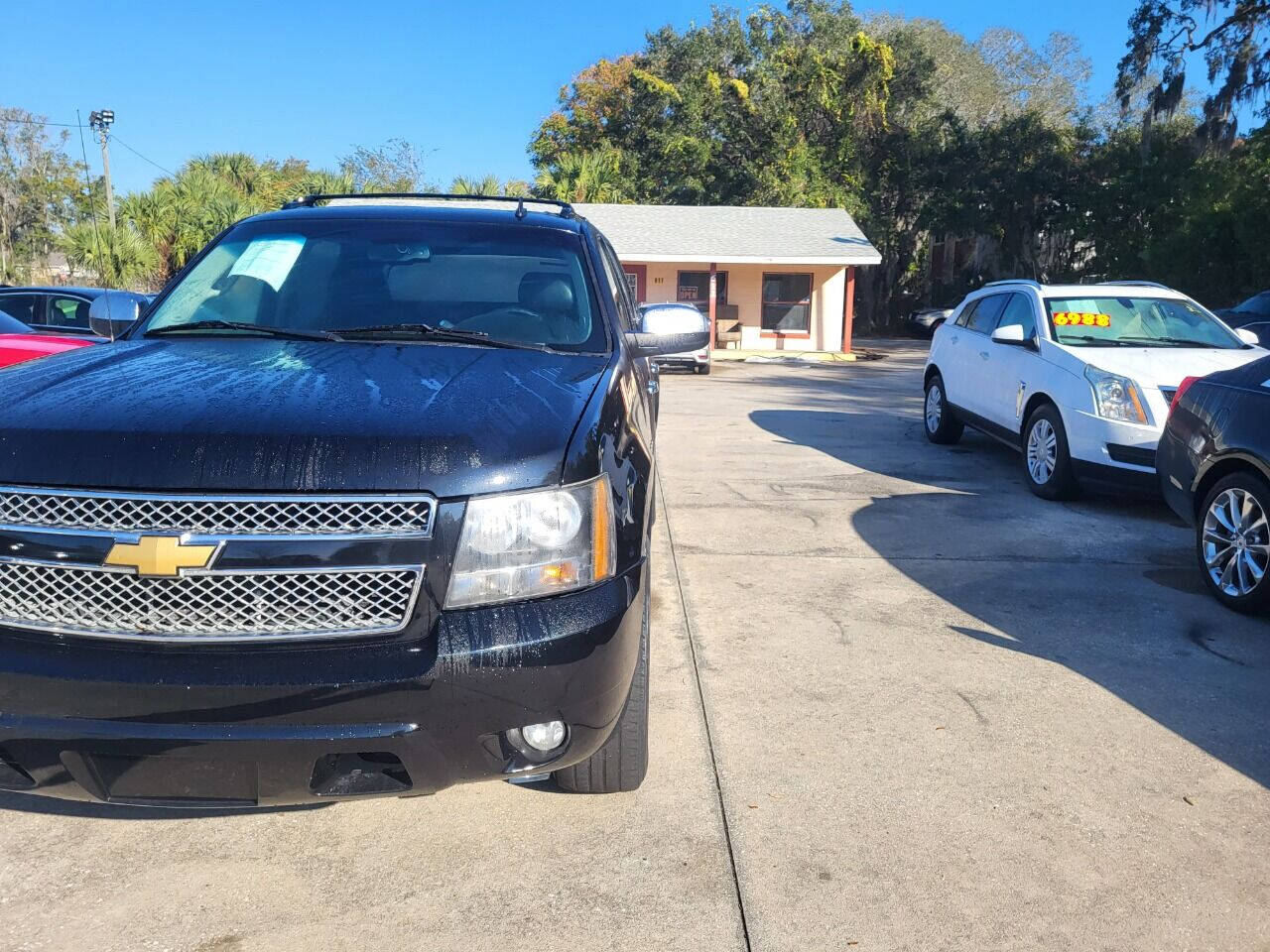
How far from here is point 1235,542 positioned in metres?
5.30

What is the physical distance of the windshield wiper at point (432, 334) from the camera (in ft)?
11.6

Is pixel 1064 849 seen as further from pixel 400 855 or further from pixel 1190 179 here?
pixel 1190 179

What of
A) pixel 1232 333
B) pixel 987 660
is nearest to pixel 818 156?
pixel 1232 333

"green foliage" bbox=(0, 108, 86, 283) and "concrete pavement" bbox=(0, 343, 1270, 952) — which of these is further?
"green foliage" bbox=(0, 108, 86, 283)

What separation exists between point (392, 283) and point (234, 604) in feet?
6.11

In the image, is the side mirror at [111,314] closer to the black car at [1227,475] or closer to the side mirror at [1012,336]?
the black car at [1227,475]

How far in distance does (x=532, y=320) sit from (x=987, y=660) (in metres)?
2.48

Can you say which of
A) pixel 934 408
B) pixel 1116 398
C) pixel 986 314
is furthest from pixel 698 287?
pixel 1116 398

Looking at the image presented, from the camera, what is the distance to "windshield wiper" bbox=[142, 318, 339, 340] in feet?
11.6

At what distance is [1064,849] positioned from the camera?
3.12 meters

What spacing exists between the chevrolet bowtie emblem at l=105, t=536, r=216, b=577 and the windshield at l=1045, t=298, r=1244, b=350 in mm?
7230

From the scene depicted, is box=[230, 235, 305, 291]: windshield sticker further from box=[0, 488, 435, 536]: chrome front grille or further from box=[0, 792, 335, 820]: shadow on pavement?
box=[0, 792, 335, 820]: shadow on pavement

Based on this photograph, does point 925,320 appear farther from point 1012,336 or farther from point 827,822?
point 827,822

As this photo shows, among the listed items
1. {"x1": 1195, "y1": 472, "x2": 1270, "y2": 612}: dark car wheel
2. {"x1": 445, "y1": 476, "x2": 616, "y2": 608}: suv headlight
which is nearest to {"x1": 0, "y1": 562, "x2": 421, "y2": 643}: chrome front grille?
{"x1": 445, "y1": 476, "x2": 616, "y2": 608}: suv headlight
